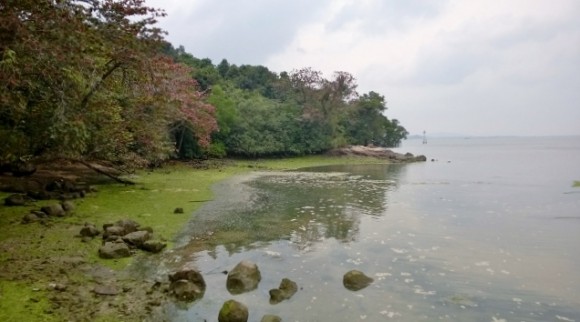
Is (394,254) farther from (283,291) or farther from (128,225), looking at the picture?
(128,225)

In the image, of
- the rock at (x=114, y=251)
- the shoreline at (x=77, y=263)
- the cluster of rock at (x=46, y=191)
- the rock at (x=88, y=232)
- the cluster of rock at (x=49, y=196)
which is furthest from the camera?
the cluster of rock at (x=46, y=191)

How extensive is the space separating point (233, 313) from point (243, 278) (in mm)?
2401

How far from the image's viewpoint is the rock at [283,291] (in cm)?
1064

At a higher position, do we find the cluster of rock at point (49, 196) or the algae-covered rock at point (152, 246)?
the cluster of rock at point (49, 196)

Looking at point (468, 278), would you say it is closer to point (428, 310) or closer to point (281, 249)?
point (428, 310)

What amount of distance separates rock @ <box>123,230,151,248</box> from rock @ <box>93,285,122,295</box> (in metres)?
3.72

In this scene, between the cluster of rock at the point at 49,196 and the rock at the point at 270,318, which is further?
the cluster of rock at the point at 49,196

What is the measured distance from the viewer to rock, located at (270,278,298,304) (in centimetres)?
1064

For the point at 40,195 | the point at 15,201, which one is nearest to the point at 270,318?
the point at 15,201

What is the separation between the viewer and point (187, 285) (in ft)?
35.2

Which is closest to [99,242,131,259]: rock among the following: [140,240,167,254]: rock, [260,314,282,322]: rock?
[140,240,167,254]: rock

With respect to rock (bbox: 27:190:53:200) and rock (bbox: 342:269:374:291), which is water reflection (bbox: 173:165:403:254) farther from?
rock (bbox: 27:190:53:200)

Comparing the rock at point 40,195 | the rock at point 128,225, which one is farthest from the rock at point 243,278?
the rock at point 40,195

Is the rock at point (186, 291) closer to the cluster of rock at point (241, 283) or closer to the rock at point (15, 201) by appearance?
the cluster of rock at point (241, 283)
